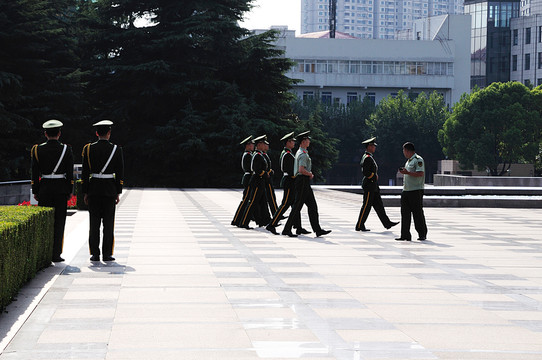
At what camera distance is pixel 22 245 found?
29.0 ft

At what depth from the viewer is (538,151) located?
236 ft

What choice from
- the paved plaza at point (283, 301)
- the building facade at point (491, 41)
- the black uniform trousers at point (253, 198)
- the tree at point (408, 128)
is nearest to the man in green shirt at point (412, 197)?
the paved plaza at point (283, 301)

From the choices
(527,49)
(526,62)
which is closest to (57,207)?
(526,62)

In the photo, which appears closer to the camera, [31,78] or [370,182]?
[370,182]

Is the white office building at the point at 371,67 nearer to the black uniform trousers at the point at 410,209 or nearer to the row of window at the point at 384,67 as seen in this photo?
the row of window at the point at 384,67

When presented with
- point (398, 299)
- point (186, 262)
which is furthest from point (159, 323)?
point (186, 262)

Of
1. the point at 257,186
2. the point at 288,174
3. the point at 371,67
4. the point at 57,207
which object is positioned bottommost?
the point at 57,207

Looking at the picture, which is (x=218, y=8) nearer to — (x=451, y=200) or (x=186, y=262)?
(x=451, y=200)

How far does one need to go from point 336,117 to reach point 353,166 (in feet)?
20.4

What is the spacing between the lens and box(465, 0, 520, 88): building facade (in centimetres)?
12769

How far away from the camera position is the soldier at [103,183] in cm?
1170

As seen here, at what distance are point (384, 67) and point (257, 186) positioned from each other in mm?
91399

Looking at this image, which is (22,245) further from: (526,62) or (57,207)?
(526,62)

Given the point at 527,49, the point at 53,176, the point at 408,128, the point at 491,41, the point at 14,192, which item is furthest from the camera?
the point at 491,41
